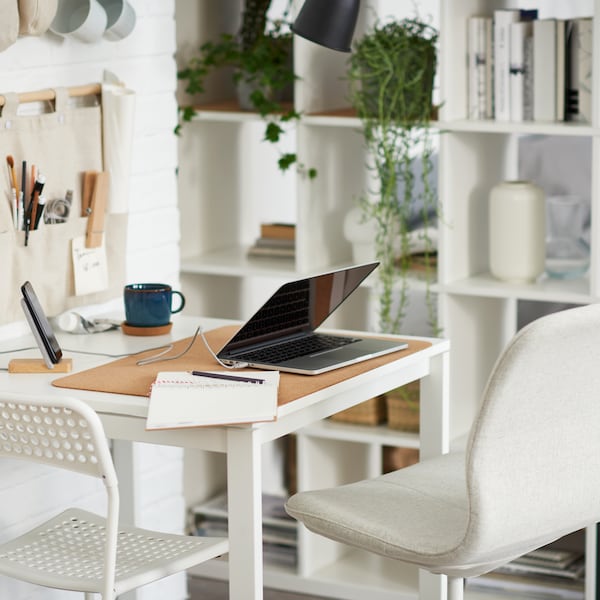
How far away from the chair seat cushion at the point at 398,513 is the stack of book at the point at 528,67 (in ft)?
3.57

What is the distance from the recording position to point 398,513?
89.4 inches

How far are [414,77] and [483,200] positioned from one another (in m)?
0.38

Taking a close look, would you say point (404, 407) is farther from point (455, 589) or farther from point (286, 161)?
point (455, 589)

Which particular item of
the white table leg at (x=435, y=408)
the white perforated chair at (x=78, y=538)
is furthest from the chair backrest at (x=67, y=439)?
the white table leg at (x=435, y=408)

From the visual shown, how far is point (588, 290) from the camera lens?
318 cm

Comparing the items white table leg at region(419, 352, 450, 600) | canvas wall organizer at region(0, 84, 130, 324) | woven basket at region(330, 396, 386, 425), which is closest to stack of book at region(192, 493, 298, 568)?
woven basket at region(330, 396, 386, 425)

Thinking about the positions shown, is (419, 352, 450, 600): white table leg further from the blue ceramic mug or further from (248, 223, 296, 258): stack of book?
(248, 223, 296, 258): stack of book

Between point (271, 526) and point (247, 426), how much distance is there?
5.64 ft

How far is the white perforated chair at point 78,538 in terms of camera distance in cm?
208

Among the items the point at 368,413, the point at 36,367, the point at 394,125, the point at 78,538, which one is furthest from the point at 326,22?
the point at 368,413

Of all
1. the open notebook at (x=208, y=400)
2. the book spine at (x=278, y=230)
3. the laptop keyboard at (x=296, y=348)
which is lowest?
the open notebook at (x=208, y=400)

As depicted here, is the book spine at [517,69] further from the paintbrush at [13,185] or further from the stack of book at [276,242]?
the paintbrush at [13,185]

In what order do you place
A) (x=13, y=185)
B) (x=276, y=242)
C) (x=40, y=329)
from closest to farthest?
1. (x=40, y=329)
2. (x=13, y=185)
3. (x=276, y=242)

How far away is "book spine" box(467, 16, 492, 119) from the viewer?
323 centimetres
